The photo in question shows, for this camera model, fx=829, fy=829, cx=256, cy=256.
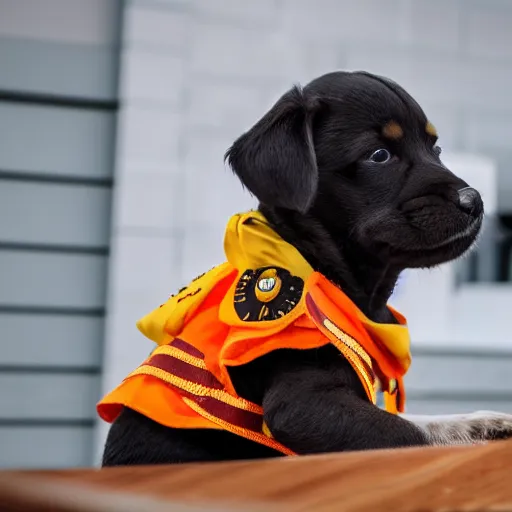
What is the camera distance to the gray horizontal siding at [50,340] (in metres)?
2.21

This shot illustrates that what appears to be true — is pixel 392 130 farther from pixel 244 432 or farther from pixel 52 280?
pixel 52 280

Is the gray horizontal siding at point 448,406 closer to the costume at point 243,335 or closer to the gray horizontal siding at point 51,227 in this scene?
the gray horizontal siding at point 51,227

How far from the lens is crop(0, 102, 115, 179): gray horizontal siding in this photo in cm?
224

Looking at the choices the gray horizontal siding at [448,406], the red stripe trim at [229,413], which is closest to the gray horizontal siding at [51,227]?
the gray horizontal siding at [448,406]

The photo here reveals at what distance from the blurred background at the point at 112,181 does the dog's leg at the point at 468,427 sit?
1.47 meters

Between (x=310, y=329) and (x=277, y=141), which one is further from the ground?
(x=277, y=141)

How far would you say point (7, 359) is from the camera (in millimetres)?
2203

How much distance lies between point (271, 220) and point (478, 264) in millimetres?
1926

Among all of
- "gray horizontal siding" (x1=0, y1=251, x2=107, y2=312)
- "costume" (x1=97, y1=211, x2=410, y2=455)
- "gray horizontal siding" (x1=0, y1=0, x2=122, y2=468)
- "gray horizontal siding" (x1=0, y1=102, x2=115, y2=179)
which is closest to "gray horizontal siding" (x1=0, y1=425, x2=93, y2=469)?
"gray horizontal siding" (x1=0, y1=0, x2=122, y2=468)

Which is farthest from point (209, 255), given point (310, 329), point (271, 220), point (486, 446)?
point (486, 446)

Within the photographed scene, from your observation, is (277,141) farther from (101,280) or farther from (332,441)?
(101,280)

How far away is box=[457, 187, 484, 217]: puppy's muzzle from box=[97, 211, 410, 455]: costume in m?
0.13

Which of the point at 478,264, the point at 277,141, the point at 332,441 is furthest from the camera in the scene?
the point at 478,264

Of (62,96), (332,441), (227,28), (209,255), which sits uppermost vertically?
(227,28)
